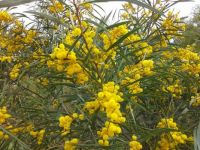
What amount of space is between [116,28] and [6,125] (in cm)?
68

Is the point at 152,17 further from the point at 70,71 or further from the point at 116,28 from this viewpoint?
the point at 70,71

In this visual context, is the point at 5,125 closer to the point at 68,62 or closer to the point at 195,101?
the point at 68,62

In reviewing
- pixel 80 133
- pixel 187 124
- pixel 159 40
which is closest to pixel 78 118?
pixel 80 133

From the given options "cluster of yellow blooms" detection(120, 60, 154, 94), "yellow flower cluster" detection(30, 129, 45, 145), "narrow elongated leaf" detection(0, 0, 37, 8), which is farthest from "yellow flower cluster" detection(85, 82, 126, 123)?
"narrow elongated leaf" detection(0, 0, 37, 8)

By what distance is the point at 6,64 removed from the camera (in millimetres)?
2533

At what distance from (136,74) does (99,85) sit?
9.2 inches

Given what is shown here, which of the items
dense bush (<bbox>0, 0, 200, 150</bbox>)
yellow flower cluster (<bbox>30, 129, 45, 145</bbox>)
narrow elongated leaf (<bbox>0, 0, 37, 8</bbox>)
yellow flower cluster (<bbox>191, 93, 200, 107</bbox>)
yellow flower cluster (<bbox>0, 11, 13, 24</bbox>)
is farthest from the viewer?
yellow flower cluster (<bbox>0, 11, 13, 24</bbox>)

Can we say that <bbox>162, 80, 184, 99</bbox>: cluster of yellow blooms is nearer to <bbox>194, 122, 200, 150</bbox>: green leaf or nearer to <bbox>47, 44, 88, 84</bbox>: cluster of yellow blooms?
<bbox>194, 122, 200, 150</bbox>: green leaf

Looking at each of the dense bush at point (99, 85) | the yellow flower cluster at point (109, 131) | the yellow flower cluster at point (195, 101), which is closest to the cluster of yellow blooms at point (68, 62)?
the dense bush at point (99, 85)

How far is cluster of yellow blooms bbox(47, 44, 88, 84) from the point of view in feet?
4.08

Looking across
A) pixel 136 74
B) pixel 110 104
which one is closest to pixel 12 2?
pixel 110 104

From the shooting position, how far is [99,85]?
142cm

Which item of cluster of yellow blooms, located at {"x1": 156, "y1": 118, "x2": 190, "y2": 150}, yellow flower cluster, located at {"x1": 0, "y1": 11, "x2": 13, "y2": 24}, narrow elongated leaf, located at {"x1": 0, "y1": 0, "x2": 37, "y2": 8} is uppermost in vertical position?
narrow elongated leaf, located at {"x1": 0, "y1": 0, "x2": 37, "y2": 8}

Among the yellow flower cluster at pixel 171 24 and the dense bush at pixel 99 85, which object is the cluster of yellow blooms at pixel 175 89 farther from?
the yellow flower cluster at pixel 171 24
